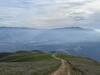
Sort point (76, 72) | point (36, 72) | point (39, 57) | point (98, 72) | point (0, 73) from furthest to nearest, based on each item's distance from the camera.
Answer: point (39, 57)
point (98, 72)
point (76, 72)
point (36, 72)
point (0, 73)

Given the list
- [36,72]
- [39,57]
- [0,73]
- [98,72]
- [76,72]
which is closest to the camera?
[0,73]

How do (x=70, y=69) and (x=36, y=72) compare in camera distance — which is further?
(x=70, y=69)

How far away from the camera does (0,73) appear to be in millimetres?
76250

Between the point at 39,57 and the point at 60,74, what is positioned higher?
the point at 60,74

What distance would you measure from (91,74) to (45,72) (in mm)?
13162

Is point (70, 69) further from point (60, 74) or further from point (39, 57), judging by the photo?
point (39, 57)

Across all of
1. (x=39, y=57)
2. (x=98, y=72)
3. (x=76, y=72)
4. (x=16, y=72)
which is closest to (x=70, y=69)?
(x=76, y=72)

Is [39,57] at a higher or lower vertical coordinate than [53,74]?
lower

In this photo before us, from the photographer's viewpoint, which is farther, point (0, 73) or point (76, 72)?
point (76, 72)


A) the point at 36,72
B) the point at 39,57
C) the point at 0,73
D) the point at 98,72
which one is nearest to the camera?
the point at 0,73

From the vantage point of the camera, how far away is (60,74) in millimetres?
79625

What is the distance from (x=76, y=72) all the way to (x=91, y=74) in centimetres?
373

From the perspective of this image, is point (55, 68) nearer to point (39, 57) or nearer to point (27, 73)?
point (27, 73)

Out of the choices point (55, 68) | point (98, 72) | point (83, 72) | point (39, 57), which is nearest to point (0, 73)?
point (55, 68)
